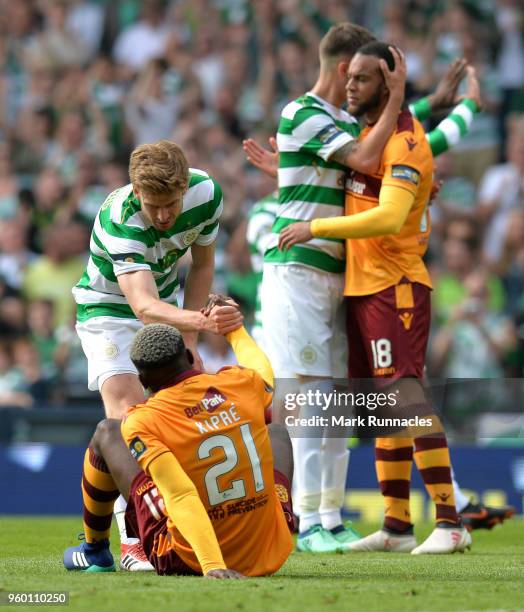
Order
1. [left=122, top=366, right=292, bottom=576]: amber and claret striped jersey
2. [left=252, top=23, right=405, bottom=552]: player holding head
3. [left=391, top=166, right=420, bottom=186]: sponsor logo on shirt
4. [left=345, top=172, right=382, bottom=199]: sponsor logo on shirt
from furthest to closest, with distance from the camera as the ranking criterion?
[left=252, top=23, right=405, bottom=552]: player holding head, [left=345, top=172, right=382, bottom=199]: sponsor logo on shirt, [left=391, top=166, right=420, bottom=186]: sponsor logo on shirt, [left=122, top=366, right=292, bottom=576]: amber and claret striped jersey

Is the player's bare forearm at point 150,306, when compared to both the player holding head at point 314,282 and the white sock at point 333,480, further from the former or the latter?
the white sock at point 333,480

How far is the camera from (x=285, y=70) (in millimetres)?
15148

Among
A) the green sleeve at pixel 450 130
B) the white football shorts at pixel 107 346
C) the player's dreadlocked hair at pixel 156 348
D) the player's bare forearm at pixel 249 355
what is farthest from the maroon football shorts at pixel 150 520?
the green sleeve at pixel 450 130

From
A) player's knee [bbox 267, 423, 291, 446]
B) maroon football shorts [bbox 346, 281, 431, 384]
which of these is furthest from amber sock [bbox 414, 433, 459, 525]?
player's knee [bbox 267, 423, 291, 446]

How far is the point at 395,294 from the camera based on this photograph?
23.8 feet

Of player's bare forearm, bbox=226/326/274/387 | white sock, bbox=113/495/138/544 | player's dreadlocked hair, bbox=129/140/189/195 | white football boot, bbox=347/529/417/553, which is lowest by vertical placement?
white football boot, bbox=347/529/417/553

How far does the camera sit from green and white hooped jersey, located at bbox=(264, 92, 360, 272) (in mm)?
7484

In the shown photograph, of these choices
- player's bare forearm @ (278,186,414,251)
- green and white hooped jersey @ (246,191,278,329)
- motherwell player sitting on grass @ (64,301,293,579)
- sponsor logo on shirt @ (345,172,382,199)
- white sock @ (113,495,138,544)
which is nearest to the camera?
motherwell player sitting on grass @ (64,301,293,579)

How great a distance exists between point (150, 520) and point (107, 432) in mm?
439

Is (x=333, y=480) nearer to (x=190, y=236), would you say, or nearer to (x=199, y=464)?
(x=190, y=236)

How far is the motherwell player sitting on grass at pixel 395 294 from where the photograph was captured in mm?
7129

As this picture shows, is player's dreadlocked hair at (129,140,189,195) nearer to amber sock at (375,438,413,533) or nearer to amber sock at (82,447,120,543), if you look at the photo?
amber sock at (82,447,120,543)

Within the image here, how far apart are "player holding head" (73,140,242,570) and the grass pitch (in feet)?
2.20

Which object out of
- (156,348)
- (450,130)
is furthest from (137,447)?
(450,130)
